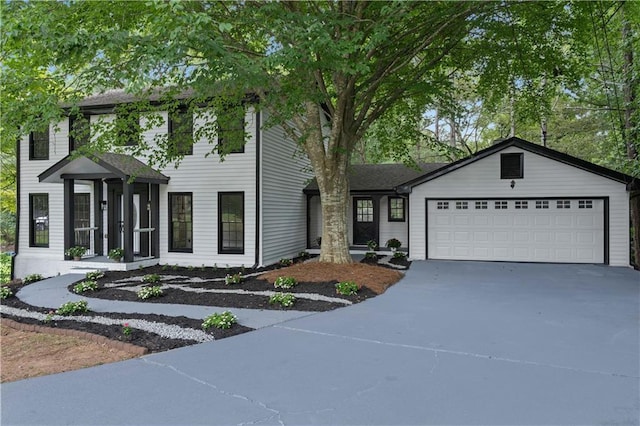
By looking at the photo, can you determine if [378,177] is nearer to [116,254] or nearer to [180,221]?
[180,221]

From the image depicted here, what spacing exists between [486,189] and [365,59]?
244 inches

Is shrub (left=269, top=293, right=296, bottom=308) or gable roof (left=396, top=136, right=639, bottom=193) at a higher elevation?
gable roof (left=396, top=136, right=639, bottom=193)

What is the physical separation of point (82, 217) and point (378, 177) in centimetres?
1068

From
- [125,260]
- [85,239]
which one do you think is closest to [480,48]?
[125,260]

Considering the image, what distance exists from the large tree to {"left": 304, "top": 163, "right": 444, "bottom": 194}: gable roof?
2.84 metres

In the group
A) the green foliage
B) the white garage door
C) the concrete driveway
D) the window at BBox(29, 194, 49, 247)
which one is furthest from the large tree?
the green foliage

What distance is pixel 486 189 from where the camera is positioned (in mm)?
12531

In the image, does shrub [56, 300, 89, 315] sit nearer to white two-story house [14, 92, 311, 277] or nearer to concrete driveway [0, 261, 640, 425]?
concrete driveway [0, 261, 640, 425]

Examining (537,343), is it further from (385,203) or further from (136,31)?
(385,203)

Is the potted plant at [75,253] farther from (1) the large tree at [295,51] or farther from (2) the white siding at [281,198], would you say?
(2) the white siding at [281,198]

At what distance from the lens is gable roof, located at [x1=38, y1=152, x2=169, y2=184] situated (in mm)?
11094

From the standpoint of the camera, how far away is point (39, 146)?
13.8m

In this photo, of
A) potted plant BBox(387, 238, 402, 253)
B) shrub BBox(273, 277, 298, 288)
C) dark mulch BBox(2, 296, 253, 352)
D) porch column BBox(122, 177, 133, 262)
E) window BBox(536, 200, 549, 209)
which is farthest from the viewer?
potted plant BBox(387, 238, 402, 253)

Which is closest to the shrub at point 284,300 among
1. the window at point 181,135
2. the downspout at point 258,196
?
the downspout at point 258,196
